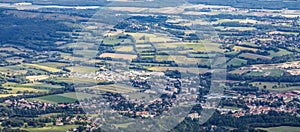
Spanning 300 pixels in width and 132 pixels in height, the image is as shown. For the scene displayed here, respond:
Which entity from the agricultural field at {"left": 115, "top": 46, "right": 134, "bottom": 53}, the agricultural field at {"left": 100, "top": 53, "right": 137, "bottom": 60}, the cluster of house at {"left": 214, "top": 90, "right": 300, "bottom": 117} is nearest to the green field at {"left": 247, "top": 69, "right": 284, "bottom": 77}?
the cluster of house at {"left": 214, "top": 90, "right": 300, "bottom": 117}

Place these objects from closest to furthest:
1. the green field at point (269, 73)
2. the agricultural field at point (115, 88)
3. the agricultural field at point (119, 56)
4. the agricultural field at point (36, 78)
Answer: the agricultural field at point (115, 88)
the agricultural field at point (36, 78)
the green field at point (269, 73)
the agricultural field at point (119, 56)

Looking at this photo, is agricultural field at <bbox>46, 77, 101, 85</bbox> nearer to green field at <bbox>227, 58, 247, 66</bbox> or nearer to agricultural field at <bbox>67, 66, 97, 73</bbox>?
agricultural field at <bbox>67, 66, 97, 73</bbox>

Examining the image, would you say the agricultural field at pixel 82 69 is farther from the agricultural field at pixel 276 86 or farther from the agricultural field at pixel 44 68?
the agricultural field at pixel 276 86

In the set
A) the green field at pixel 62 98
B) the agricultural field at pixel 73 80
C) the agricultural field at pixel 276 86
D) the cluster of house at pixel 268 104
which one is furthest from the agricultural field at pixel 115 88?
the agricultural field at pixel 276 86

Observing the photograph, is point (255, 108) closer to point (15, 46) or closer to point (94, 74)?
point (94, 74)

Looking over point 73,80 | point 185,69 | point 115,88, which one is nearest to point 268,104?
point 185,69

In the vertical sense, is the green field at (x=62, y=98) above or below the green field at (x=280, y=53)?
above

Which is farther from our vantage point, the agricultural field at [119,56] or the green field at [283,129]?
the agricultural field at [119,56]

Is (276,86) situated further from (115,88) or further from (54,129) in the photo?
(54,129)

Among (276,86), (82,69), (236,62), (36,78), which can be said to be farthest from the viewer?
(236,62)
